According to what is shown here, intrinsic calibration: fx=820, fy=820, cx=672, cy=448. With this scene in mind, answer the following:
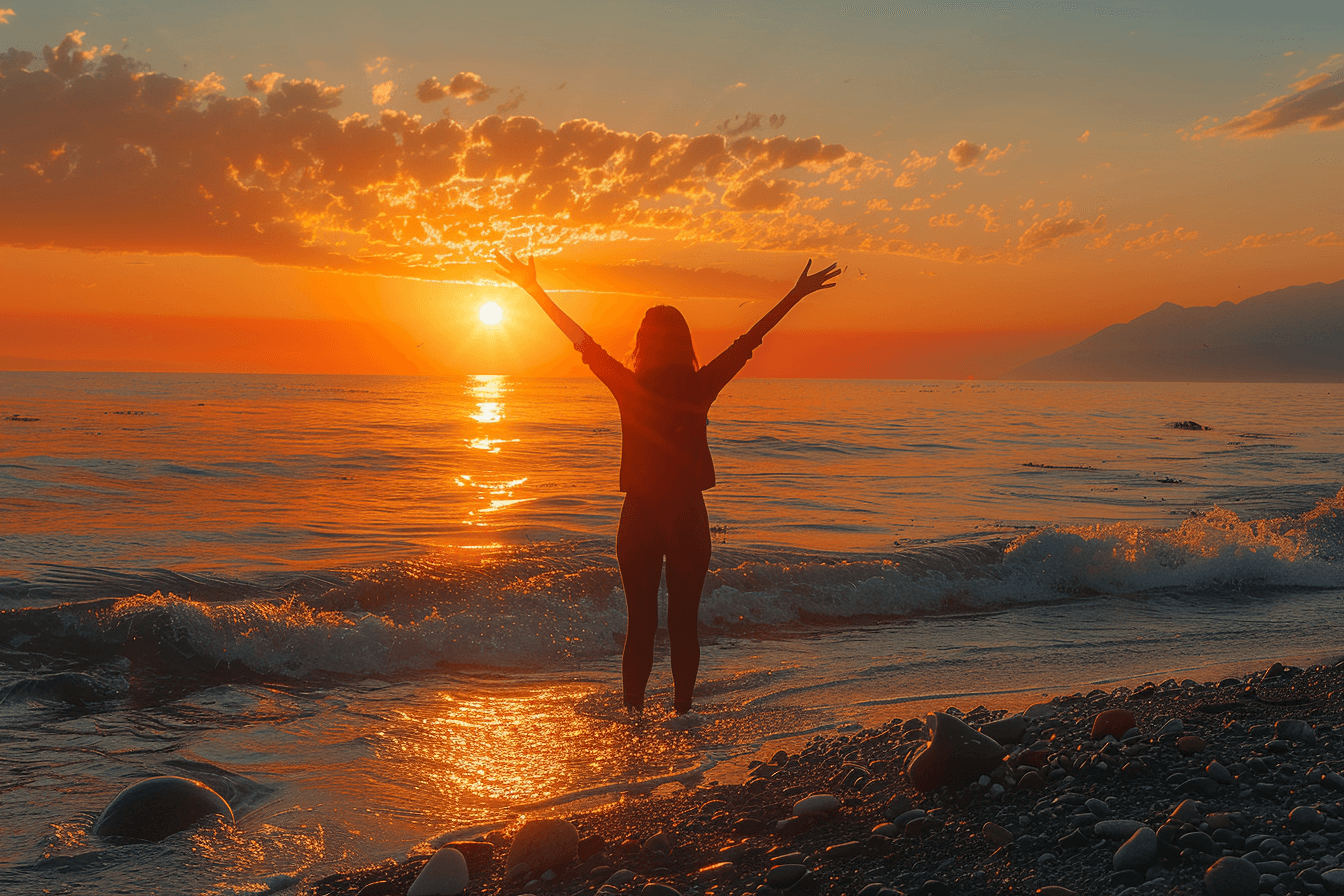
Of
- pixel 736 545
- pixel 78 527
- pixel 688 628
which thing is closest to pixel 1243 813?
pixel 688 628

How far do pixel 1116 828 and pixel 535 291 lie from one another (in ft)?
13.6

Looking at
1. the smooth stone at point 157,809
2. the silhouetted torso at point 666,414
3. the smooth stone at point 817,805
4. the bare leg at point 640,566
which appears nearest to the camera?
the smooth stone at point 817,805

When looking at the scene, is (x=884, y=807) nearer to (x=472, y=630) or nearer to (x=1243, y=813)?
(x=1243, y=813)

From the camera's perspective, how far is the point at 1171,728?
4508 millimetres

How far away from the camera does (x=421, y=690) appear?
7426 millimetres

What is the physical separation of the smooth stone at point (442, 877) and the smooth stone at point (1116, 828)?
2.75 metres

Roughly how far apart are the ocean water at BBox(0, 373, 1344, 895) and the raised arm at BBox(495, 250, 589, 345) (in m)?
2.77

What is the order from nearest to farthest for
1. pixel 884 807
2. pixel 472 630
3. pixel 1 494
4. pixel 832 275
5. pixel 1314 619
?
pixel 884 807 < pixel 832 275 < pixel 472 630 < pixel 1314 619 < pixel 1 494

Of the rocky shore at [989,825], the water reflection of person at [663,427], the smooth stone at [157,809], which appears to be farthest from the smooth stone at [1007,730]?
the smooth stone at [157,809]

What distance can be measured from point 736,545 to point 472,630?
17.0 feet

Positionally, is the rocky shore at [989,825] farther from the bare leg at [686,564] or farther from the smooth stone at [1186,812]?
the bare leg at [686,564]

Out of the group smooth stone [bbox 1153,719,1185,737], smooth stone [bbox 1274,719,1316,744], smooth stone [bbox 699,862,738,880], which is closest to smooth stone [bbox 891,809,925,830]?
smooth stone [bbox 699,862,738,880]

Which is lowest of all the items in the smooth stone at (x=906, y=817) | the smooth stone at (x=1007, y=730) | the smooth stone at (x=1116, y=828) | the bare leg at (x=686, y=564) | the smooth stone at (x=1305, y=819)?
the smooth stone at (x=906, y=817)

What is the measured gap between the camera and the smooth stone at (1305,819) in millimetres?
3246
